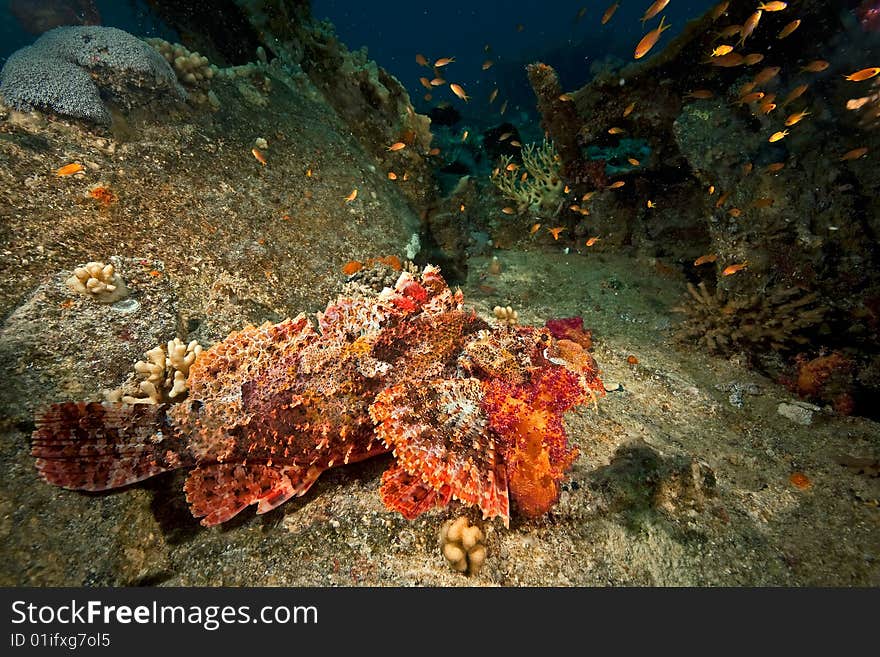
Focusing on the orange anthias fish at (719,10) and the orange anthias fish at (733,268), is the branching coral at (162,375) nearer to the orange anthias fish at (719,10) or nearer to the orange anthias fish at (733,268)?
the orange anthias fish at (733,268)

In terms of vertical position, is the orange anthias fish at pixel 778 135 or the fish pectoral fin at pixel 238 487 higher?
the orange anthias fish at pixel 778 135

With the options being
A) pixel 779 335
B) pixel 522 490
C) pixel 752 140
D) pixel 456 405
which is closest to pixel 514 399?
pixel 456 405

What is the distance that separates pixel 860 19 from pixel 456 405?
8150 millimetres

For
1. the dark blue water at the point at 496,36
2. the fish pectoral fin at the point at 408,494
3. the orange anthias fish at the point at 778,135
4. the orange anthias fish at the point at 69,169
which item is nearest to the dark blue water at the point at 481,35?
the dark blue water at the point at 496,36

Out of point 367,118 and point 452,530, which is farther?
point 367,118

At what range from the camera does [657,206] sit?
7547 mm

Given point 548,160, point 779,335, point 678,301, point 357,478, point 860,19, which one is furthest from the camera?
point 548,160

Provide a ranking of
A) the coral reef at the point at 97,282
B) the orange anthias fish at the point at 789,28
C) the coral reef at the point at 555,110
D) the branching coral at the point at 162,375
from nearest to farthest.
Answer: the branching coral at the point at 162,375
the coral reef at the point at 97,282
the orange anthias fish at the point at 789,28
the coral reef at the point at 555,110

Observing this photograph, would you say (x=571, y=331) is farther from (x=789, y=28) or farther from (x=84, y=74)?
(x=84, y=74)

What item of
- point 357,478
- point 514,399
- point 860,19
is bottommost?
point 357,478

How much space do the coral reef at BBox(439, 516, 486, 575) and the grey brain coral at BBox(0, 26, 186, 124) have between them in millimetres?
5799

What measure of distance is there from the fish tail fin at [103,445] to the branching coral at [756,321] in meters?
6.18

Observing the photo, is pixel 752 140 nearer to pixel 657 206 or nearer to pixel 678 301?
pixel 657 206

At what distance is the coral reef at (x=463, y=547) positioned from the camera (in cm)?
214
